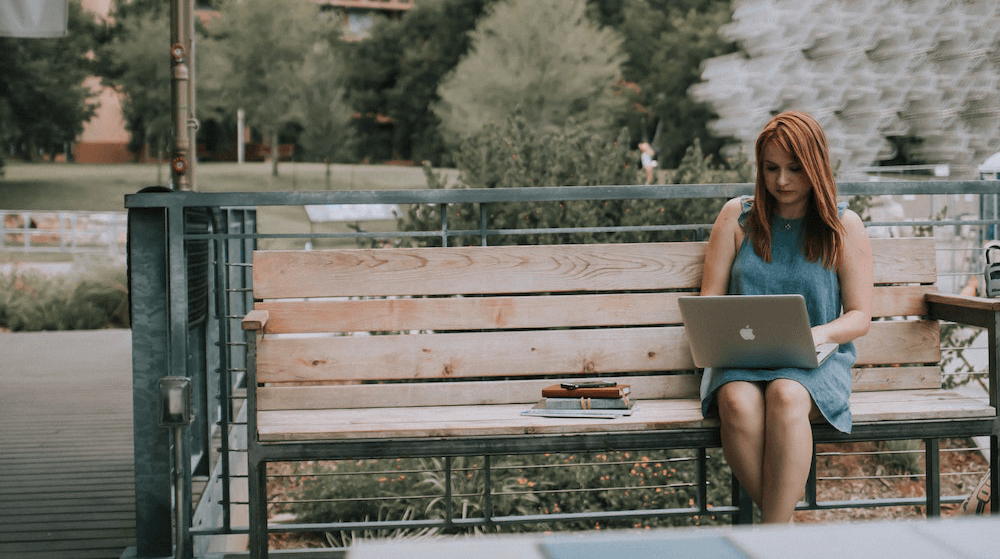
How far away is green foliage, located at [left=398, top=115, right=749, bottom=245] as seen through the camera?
6.81 metres

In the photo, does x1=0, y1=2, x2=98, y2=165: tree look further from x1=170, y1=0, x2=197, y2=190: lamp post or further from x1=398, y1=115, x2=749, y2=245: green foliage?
x1=398, y1=115, x2=749, y2=245: green foliage

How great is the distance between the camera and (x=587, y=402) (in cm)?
322

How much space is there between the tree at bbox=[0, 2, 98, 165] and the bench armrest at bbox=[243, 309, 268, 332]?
81.7 ft

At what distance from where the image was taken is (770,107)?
43.7ft

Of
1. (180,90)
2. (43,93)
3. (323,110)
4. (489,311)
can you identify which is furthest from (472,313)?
(323,110)

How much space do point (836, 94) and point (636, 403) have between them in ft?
33.2

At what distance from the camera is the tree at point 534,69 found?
1174 inches

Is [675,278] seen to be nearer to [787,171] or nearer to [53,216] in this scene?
[787,171]

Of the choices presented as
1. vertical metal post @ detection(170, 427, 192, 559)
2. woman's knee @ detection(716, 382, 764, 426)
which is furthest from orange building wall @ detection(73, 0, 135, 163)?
woman's knee @ detection(716, 382, 764, 426)

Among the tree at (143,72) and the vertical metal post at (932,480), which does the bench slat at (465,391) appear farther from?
the tree at (143,72)

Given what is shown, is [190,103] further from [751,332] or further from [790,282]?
[751,332]

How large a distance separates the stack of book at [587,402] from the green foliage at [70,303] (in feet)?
36.3

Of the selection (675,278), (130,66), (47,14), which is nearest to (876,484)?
(675,278)

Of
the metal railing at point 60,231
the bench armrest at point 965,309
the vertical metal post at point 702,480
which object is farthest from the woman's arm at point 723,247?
the metal railing at point 60,231
